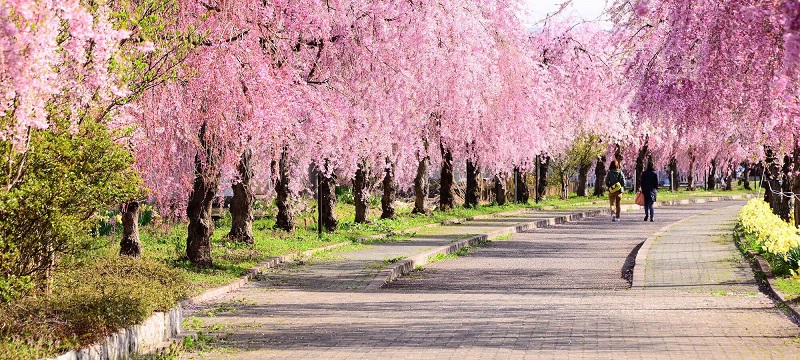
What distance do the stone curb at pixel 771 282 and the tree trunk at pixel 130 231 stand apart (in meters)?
10.5

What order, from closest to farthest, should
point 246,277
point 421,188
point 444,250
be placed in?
point 246,277
point 444,250
point 421,188

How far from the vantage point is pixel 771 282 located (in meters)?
18.2

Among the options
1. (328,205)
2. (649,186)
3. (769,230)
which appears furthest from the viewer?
(649,186)

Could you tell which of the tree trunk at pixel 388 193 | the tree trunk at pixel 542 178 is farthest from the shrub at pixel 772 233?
the tree trunk at pixel 542 178

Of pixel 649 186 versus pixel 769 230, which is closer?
pixel 769 230

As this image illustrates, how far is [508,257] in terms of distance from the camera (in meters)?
26.3

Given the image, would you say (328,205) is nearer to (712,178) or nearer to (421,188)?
(421,188)

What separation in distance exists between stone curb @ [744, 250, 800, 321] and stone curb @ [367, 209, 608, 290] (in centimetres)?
607

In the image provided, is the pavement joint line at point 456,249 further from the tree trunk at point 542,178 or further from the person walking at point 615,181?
the tree trunk at point 542,178

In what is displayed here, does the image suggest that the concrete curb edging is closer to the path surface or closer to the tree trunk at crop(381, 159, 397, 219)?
the path surface

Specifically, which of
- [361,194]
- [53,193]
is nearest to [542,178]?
[361,194]

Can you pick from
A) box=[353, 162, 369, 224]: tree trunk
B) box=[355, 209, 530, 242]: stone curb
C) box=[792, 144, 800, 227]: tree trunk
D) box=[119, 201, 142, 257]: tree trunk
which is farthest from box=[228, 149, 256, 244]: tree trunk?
box=[792, 144, 800, 227]: tree trunk

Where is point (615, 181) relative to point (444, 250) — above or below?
above

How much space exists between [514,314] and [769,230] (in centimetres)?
1069
